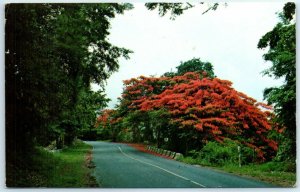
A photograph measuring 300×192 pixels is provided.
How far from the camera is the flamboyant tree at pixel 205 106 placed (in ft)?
30.7

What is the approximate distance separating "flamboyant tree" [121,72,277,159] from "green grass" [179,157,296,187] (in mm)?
430

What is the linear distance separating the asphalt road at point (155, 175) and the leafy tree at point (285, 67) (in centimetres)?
132

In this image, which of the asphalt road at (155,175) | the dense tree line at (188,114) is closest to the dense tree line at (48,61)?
the dense tree line at (188,114)

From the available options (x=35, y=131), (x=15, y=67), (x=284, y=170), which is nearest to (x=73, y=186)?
(x=35, y=131)

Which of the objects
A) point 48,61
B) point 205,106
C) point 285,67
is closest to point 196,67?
point 205,106

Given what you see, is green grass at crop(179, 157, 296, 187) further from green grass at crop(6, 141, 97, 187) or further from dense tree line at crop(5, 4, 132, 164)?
dense tree line at crop(5, 4, 132, 164)

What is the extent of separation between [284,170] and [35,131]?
17.7ft

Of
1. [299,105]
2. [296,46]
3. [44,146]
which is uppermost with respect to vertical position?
[296,46]

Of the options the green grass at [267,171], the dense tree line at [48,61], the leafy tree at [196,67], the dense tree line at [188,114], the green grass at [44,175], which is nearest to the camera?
the green grass at [44,175]

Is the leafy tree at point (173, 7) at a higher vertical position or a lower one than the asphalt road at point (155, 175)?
higher

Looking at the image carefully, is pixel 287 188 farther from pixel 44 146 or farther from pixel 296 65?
pixel 44 146

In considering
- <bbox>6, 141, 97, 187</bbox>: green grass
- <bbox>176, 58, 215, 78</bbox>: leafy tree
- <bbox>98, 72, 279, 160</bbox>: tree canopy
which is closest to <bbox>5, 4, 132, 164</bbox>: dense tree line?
<bbox>6, 141, 97, 187</bbox>: green grass

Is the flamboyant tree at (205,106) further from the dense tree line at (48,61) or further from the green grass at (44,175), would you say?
the green grass at (44,175)

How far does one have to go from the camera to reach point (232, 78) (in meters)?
8.81
